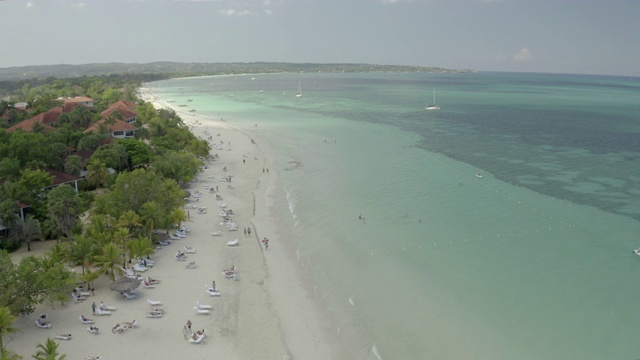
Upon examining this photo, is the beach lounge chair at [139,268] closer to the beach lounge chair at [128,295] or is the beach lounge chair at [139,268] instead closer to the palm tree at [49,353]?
the beach lounge chair at [128,295]

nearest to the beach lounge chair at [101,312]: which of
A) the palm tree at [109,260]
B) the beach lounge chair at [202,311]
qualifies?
the palm tree at [109,260]

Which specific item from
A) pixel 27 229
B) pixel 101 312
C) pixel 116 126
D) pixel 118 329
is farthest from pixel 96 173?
pixel 118 329

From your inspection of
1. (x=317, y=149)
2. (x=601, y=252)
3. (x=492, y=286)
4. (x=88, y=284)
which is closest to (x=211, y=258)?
(x=88, y=284)

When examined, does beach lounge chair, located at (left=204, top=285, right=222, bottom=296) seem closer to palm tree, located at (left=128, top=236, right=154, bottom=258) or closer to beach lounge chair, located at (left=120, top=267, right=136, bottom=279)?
beach lounge chair, located at (left=120, top=267, right=136, bottom=279)

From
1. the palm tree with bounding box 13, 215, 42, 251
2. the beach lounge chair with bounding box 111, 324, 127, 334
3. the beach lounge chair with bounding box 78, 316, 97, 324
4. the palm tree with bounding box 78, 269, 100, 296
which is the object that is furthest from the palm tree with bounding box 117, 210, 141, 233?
the beach lounge chair with bounding box 111, 324, 127, 334

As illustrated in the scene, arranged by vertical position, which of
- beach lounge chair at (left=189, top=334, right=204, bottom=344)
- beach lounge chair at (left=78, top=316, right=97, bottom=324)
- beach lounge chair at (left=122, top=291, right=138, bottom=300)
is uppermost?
beach lounge chair at (left=122, top=291, right=138, bottom=300)

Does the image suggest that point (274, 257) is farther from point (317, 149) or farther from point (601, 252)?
point (317, 149)
